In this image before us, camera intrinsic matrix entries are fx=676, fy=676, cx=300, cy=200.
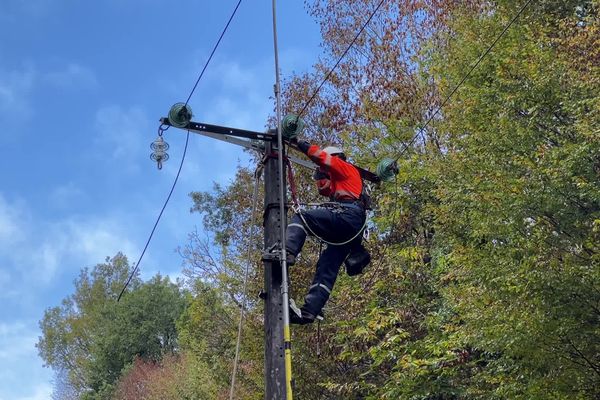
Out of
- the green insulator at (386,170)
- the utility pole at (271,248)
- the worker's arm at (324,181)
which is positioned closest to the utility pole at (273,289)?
the utility pole at (271,248)

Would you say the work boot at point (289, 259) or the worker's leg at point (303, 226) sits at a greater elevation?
the worker's leg at point (303, 226)

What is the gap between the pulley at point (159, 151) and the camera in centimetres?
664

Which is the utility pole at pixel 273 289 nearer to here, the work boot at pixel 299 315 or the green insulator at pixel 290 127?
the work boot at pixel 299 315

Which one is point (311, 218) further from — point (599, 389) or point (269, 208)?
point (599, 389)

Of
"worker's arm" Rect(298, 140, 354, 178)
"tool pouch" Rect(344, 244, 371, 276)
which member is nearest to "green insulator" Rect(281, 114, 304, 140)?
"worker's arm" Rect(298, 140, 354, 178)

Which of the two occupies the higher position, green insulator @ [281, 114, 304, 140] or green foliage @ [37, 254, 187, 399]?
green foliage @ [37, 254, 187, 399]

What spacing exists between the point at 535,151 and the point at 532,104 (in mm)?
997

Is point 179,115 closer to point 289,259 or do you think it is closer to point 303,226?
point 303,226

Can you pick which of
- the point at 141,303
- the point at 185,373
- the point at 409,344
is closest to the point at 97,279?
the point at 141,303

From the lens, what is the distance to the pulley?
664 cm

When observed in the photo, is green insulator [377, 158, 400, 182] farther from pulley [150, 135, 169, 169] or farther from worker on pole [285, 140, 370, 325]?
pulley [150, 135, 169, 169]

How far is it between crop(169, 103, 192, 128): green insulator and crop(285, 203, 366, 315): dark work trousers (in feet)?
4.41

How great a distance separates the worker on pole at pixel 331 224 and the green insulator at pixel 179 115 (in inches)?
40.5

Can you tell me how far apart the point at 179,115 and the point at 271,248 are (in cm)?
162
